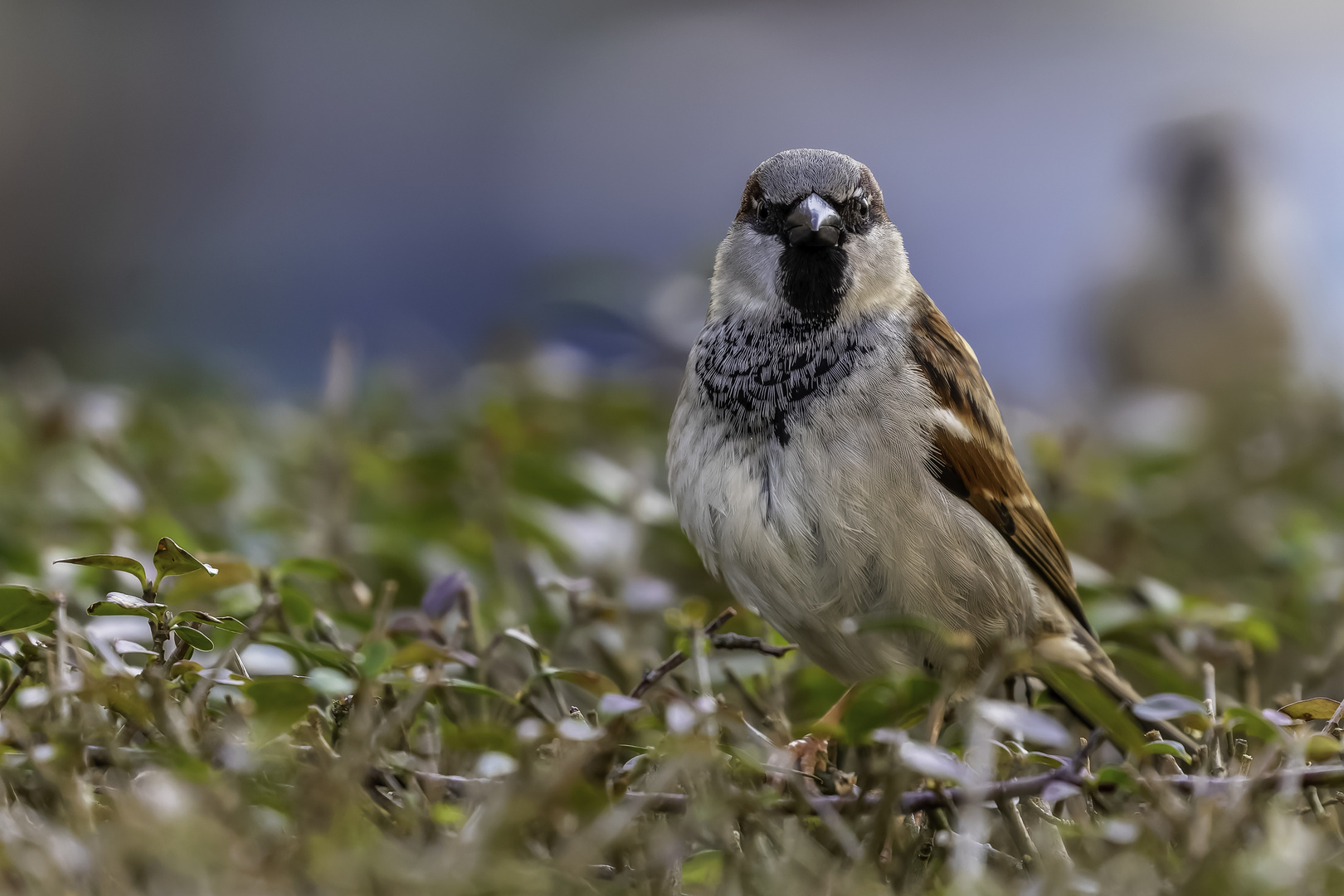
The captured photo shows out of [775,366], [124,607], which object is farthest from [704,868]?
[775,366]

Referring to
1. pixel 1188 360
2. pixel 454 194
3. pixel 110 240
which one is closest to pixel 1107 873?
pixel 1188 360

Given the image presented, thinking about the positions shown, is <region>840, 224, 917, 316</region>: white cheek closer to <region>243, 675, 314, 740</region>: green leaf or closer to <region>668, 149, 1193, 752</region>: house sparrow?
<region>668, 149, 1193, 752</region>: house sparrow

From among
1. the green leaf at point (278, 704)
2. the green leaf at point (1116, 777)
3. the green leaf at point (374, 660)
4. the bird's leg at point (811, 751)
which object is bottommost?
the bird's leg at point (811, 751)

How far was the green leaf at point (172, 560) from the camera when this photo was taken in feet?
3.87

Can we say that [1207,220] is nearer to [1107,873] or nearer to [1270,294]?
[1270,294]

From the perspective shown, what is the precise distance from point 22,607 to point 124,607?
95mm

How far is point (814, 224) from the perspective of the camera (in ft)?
5.77

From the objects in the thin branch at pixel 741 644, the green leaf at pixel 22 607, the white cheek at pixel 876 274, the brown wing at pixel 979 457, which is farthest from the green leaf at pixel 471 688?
the white cheek at pixel 876 274

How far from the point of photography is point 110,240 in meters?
6.45

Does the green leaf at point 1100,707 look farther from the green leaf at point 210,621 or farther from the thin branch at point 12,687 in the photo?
the thin branch at point 12,687

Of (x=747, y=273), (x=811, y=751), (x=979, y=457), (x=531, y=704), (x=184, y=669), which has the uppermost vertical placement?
(x=747, y=273)

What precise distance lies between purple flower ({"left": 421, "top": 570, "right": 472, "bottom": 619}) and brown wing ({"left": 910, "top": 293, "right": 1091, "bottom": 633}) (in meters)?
0.63

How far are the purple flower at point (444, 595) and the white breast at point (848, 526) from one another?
349 mm

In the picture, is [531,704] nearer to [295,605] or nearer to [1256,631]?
[295,605]
